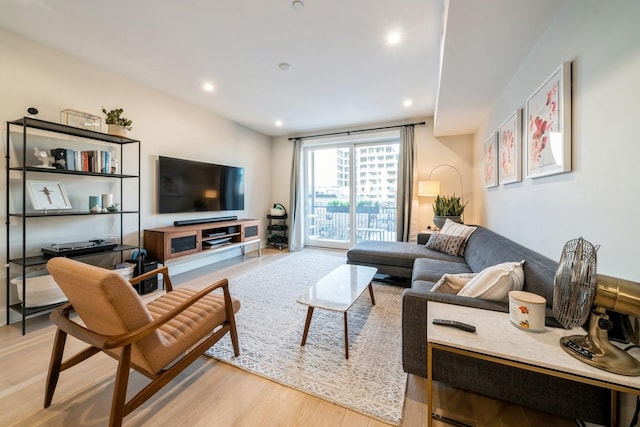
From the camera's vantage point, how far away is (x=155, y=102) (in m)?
3.38

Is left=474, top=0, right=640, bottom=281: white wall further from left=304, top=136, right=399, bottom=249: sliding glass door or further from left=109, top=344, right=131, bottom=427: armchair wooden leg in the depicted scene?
left=304, top=136, right=399, bottom=249: sliding glass door

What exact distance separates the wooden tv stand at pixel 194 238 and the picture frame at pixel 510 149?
375 centimetres

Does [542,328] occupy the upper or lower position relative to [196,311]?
upper

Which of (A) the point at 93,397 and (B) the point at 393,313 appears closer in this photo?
(A) the point at 93,397

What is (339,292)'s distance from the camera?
204 centimetres

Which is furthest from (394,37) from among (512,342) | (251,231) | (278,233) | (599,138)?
(278,233)

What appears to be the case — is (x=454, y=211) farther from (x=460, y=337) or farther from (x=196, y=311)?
(x=196, y=311)

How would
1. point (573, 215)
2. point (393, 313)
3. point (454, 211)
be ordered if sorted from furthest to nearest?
→ point (454, 211) → point (393, 313) → point (573, 215)

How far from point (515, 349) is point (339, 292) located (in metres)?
A: 1.25

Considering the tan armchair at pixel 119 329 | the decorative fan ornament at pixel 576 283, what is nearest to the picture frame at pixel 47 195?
the tan armchair at pixel 119 329

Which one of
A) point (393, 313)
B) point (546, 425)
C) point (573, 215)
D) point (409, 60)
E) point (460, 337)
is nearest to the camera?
point (460, 337)

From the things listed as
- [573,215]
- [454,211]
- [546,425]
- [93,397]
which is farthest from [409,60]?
[93,397]

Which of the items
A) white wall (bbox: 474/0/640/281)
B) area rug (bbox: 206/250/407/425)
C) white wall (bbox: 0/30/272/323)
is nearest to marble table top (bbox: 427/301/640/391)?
white wall (bbox: 474/0/640/281)

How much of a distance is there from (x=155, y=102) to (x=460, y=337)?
166 inches
